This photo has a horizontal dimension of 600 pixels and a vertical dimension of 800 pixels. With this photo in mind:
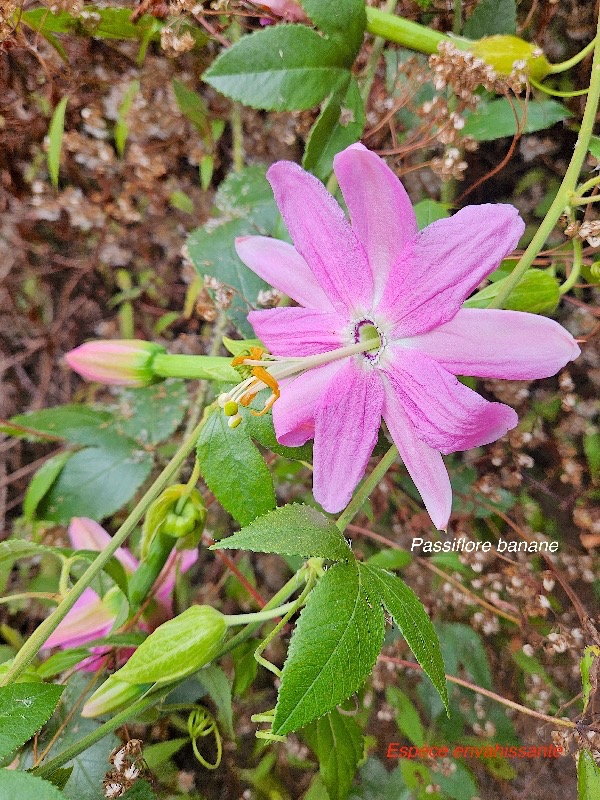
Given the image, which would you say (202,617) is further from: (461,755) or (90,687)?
(461,755)

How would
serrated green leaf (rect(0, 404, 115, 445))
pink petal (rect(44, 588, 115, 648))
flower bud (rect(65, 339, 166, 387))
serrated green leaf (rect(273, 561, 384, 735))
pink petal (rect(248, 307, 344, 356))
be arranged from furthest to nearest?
serrated green leaf (rect(0, 404, 115, 445)) < pink petal (rect(44, 588, 115, 648)) < flower bud (rect(65, 339, 166, 387)) < pink petal (rect(248, 307, 344, 356)) < serrated green leaf (rect(273, 561, 384, 735))

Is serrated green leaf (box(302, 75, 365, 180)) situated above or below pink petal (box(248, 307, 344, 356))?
above

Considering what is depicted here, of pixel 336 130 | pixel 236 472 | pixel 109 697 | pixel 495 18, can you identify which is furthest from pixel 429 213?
pixel 109 697

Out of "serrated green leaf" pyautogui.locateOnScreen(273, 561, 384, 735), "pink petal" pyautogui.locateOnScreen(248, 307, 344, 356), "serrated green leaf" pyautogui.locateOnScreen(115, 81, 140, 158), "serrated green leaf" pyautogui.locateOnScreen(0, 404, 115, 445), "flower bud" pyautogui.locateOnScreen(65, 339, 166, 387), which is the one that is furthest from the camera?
"serrated green leaf" pyautogui.locateOnScreen(115, 81, 140, 158)

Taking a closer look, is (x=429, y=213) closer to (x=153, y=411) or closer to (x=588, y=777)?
(x=153, y=411)

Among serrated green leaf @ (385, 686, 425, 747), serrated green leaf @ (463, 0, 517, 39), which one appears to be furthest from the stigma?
serrated green leaf @ (385, 686, 425, 747)

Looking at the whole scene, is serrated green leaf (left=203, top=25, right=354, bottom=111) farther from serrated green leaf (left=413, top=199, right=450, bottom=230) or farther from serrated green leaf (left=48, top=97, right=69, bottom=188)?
serrated green leaf (left=48, top=97, right=69, bottom=188)

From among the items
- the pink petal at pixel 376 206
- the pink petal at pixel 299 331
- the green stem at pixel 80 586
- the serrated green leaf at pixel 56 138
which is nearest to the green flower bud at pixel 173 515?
the green stem at pixel 80 586
